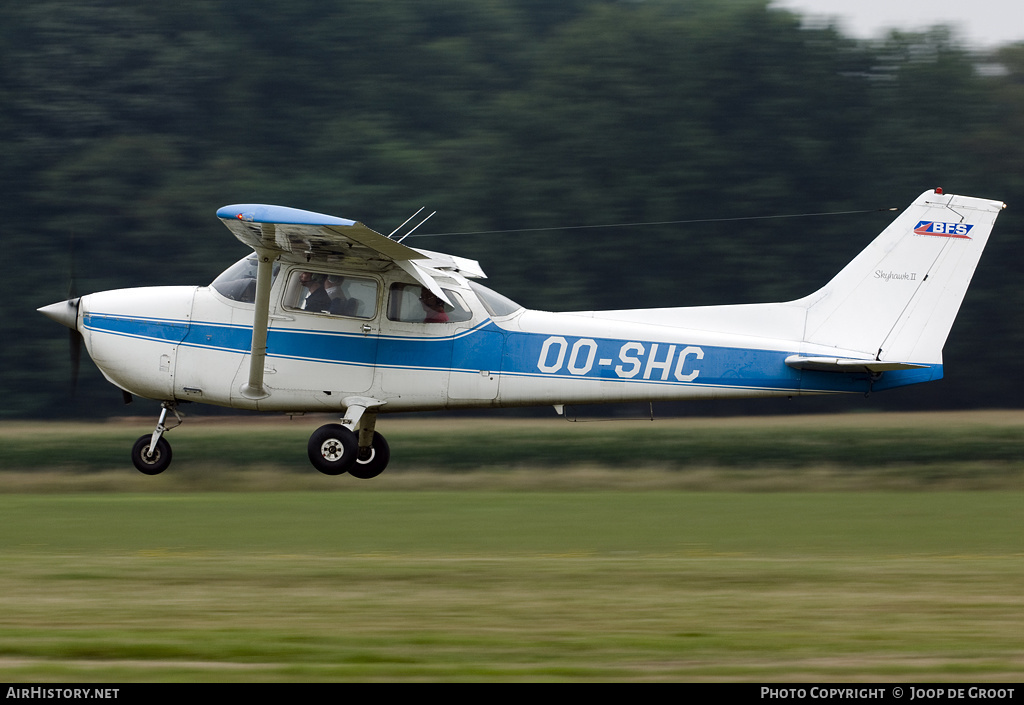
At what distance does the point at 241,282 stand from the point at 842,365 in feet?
19.6

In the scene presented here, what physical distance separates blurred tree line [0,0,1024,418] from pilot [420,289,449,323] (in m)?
20.8

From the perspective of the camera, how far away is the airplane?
1266cm

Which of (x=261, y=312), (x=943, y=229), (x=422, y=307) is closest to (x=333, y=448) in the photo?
(x=261, y=312)

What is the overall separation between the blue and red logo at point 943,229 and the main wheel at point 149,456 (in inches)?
311

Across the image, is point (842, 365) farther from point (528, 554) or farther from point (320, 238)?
point (320, 238)

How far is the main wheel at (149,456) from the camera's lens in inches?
511

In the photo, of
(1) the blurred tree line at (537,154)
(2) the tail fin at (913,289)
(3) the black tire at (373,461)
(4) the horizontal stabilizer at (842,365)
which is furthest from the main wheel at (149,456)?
(1) the blurred tree line at (537,154)

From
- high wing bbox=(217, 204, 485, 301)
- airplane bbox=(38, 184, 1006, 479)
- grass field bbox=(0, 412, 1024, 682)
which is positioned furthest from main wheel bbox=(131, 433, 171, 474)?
high wing bbox=(217, 204, 485, 301)

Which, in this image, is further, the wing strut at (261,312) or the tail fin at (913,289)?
the tail fin at (913,289)

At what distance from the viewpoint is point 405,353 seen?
12.7 metres

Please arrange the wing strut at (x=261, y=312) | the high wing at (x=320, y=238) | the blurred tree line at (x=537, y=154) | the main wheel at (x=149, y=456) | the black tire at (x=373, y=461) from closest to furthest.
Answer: the high wing at (x=320, y=238)
the wing strut at (x=261, y=312)
the main wheel at (x=149, y=456)
the black tire at (x=373, y=461)
the blurred tree line at (x=537, y=154)

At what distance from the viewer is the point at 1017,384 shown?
1310 inches

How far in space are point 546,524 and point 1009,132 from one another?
2780cm

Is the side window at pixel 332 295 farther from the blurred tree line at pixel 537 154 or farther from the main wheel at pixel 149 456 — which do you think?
the blurred tree line at pixel 537 154
